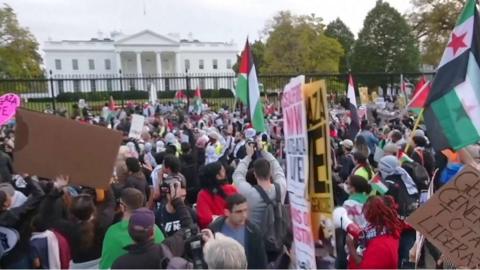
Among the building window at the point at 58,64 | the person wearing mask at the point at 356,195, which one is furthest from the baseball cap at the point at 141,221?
the building window at the point at 58,64

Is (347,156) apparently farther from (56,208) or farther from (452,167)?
(56,208)

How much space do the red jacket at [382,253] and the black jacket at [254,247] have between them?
760 millimetres

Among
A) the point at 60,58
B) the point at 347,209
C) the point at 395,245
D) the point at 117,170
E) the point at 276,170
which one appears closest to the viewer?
the point at 395,245

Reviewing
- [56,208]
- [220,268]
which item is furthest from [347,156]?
[220,268]

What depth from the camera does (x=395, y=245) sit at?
4020 millimetres

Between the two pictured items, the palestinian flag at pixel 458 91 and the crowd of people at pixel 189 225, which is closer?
the crowd of people at pixel 189 225

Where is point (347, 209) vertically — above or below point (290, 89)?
below

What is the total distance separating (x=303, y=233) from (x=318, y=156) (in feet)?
1.58

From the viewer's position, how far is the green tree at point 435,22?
45.8 metres

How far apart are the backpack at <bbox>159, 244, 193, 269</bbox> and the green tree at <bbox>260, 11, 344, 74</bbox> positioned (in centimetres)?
5143

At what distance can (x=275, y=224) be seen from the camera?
4668 mm

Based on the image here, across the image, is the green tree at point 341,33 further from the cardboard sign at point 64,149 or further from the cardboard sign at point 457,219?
the cardboard sign at point 457,219

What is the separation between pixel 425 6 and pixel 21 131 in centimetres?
4866

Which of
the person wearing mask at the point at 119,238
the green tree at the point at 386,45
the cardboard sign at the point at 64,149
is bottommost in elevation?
the person wearing mask at the point at 119,238
